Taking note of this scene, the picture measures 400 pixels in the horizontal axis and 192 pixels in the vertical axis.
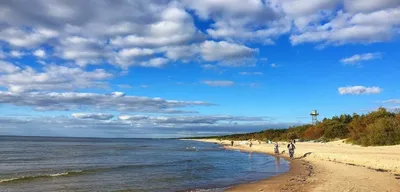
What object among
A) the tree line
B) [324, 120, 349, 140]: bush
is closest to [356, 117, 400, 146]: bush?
the tree line

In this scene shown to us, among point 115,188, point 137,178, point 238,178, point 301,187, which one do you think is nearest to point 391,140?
point 238,178

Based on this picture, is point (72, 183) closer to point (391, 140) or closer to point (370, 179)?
point (370, 179)

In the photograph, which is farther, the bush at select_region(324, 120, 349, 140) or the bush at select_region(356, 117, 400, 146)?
the bush at select_region(324, 120, 349, 140)

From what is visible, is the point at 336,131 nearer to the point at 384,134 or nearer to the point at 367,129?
the point at 367,129

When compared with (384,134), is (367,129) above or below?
above

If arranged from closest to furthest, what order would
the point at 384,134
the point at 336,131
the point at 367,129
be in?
the point at 384,134
the point at 367,129
the point at 336,131

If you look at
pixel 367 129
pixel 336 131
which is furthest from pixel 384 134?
pixel 336 131

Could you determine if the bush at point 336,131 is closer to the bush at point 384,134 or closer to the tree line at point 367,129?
the tree line at point 367,129

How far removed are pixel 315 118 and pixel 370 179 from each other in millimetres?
90338

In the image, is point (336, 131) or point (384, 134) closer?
point (384, 134)

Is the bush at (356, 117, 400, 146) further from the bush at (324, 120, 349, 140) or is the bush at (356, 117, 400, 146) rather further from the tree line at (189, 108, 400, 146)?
the bush at (324, 120, 349, 140)

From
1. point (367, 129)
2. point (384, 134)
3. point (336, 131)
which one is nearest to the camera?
point (384, 134)

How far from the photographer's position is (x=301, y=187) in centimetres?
1672

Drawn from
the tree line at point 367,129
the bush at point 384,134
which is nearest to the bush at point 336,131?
the tree line at point 367,129
